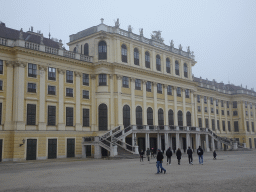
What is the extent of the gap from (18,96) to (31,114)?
3045 millimetres

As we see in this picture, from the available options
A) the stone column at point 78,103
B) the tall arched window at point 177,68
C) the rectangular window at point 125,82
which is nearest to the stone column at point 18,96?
the stone column at point 78,103

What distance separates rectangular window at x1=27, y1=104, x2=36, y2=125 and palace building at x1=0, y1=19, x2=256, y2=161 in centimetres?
13

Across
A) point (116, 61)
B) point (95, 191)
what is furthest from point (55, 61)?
point (95, 191)

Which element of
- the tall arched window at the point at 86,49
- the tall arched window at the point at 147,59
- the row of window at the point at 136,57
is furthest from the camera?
the tall arched window at the point at 147,59

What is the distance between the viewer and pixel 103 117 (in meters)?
46.5

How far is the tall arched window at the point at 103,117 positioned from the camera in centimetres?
4634

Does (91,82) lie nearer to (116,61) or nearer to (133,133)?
(116,61)

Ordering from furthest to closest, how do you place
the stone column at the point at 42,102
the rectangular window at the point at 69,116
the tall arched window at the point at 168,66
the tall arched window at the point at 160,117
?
1. the tall arched window at the point at 168,66
2. the tall arched window at the point at 160,117
3. the rectangular window at the point at 69,116
4. the stone column at the point at 42,102

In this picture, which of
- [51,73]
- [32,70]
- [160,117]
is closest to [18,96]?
[32,70]

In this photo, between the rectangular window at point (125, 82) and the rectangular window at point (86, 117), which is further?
the rectangular window at point (125, 82)

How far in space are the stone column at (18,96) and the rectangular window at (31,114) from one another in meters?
1.03

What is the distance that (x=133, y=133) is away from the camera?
46156mm

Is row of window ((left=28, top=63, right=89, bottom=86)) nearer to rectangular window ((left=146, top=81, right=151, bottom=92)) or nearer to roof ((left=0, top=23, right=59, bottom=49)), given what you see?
roof ((left=0, top=23, right=59, bottom=49))

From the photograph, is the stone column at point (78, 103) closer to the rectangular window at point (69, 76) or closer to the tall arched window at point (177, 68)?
the rectangular window at point (69, 76)
